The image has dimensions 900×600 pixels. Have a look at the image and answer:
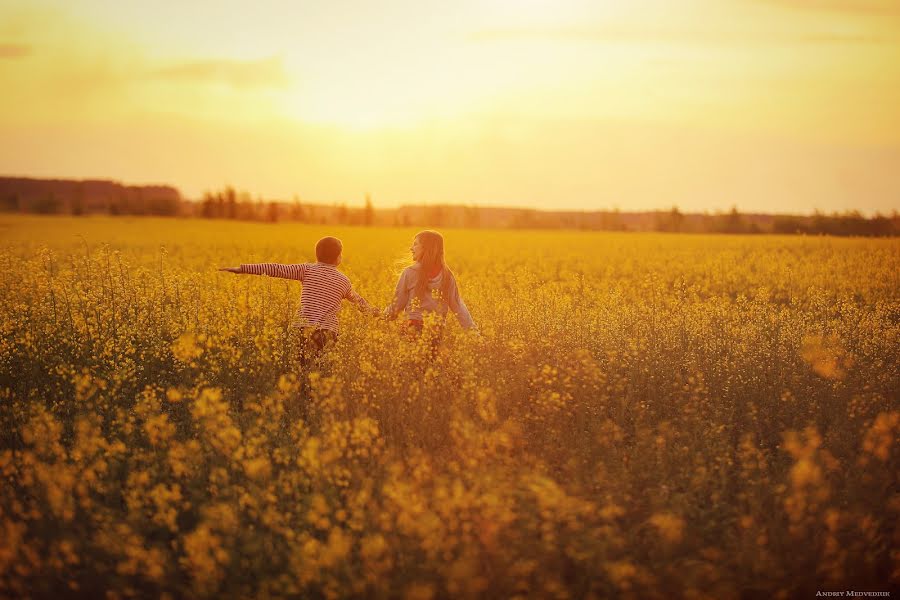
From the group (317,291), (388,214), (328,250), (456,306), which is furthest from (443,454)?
(388,214)

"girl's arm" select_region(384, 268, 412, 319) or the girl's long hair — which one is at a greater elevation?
the girl's long hair

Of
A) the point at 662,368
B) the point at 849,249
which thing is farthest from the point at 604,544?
the point at 849,249

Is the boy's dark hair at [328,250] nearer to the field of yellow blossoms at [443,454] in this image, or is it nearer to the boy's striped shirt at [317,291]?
the boy's striped shirt at [317,291]

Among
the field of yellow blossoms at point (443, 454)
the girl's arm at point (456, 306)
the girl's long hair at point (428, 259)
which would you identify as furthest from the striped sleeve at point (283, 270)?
the girl's arm at point (456, 306)

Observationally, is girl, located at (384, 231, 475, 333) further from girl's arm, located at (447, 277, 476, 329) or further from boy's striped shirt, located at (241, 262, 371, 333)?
boy's striped shirt, located at (241, 262, 371, 333)

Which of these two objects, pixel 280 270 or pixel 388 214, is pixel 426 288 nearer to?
pixel 280 270

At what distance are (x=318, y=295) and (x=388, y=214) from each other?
209ft

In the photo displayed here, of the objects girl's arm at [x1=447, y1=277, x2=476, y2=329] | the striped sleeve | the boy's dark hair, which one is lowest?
girl's arm at [x1=447, y1=277, x2=476, y2=329]

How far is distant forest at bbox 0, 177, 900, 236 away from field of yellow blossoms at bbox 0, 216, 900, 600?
148 ft

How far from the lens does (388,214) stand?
229ft

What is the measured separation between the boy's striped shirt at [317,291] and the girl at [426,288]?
1.53 ft

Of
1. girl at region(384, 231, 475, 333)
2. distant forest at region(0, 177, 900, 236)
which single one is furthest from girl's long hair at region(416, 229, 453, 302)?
distant forest at region(0, 177, 900, 236)

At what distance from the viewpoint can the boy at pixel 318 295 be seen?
22.6ft

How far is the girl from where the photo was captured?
7.14m
